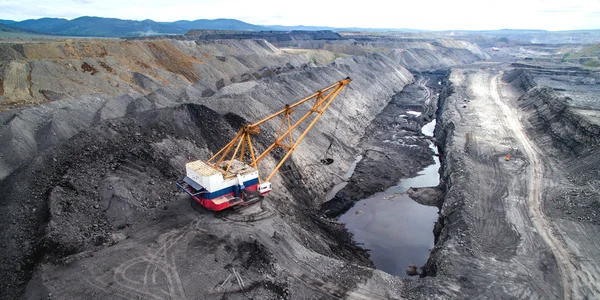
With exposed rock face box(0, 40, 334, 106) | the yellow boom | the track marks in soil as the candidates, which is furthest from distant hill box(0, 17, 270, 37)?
the track marks in soil

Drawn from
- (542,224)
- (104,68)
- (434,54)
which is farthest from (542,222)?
(434,54)

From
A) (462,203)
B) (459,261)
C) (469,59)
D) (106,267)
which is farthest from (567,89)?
(469,59)

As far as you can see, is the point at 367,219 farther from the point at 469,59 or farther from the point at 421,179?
the point at 469,59

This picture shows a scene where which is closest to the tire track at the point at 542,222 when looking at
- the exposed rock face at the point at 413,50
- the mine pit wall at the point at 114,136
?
the mine pit wall at the point at 114,136

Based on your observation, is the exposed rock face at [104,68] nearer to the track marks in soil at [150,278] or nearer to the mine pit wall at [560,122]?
the track marks in soil at [150,278]

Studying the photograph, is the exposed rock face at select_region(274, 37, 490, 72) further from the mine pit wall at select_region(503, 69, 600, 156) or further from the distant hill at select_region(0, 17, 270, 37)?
the distant hill at select_region(0, 17, 270, 37)
